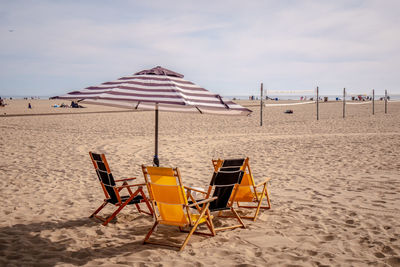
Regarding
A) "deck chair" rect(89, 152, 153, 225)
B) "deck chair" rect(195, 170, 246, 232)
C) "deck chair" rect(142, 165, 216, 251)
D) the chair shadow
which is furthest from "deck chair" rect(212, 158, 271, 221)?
the chair shadow

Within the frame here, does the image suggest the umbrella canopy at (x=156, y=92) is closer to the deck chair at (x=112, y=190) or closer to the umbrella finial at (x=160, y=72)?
the umbrella finial at (x=160, y=72)

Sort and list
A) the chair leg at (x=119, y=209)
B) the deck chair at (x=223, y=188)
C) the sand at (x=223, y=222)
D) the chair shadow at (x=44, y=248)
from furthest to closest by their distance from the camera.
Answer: the chair leg at (x=119, y=209) → the deck chair at (x=223, y=188) → the sand at (x=223, y=222) → the chair shadow at (x=44, y=248)

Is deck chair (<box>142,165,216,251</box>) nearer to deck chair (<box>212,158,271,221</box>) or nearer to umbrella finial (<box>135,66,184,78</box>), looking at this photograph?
deck chair (<box>212,158,271,221</box>)

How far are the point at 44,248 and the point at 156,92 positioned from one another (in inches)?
80.8

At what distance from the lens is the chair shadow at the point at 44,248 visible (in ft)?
12.2

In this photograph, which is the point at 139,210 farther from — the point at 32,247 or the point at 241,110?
the point at 241,110

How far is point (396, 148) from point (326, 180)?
5021mm

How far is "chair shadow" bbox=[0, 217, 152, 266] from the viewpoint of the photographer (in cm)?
371

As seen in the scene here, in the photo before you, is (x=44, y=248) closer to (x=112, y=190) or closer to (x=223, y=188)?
(x=112, y=190)

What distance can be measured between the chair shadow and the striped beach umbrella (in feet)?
5.17

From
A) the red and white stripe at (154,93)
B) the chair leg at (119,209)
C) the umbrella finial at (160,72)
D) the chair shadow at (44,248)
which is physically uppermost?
the umbrella finial at (160,72)

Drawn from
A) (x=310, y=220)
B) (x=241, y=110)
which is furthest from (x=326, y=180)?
(x=241, y=110)

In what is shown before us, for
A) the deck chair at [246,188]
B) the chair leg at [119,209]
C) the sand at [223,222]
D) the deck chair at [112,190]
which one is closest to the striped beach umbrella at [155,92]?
the deck chair at [246,188]

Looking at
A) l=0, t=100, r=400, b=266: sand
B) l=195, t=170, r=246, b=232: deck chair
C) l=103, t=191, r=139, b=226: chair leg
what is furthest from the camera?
l=103, t=191, r=139, b=226: chair leg
